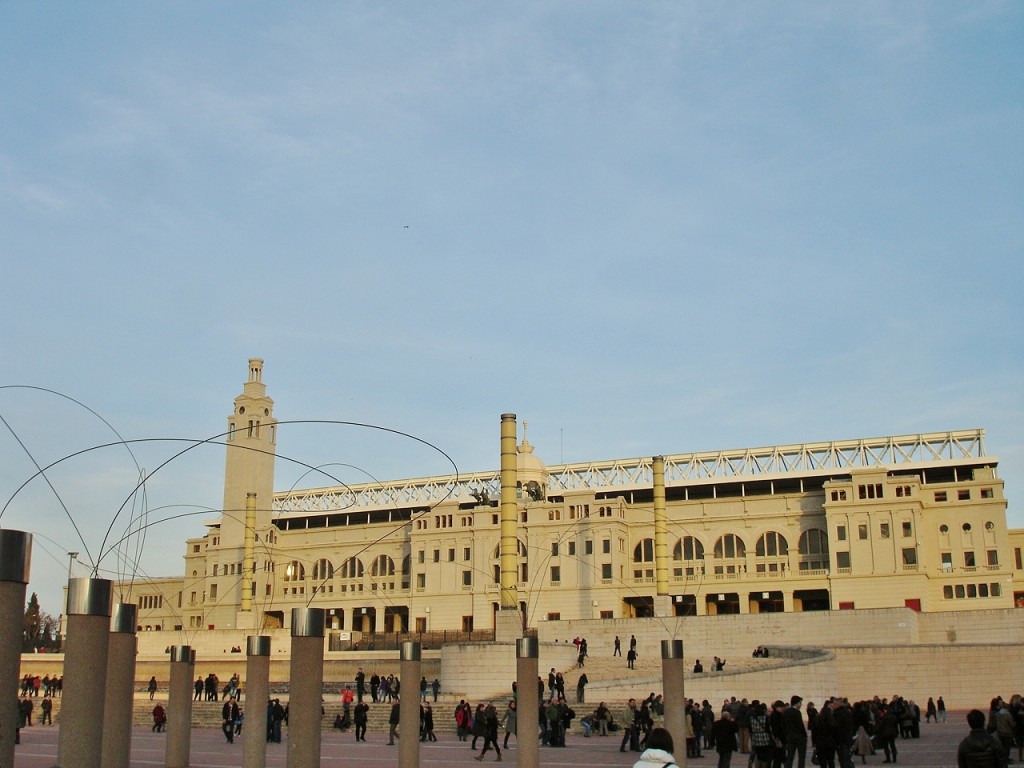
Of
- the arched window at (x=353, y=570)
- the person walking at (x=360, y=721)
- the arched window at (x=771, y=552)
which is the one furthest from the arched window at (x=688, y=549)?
the person walking at (x=360, y=721)

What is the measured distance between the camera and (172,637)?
87.4 metres

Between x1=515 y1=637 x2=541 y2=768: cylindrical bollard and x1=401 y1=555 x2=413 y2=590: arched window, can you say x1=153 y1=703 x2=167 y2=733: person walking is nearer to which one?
x1=515 y1=637 x2=541 y2=768: cylindrical bollard

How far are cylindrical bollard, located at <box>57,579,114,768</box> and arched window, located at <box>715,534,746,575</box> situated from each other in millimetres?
74979

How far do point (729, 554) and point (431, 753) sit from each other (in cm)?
5843

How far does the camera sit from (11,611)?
43.1 ft

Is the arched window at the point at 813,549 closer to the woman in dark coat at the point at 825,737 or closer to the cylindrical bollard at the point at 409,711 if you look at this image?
the cylindrical bollard at the point at 409,711

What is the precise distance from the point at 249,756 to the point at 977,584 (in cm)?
6833

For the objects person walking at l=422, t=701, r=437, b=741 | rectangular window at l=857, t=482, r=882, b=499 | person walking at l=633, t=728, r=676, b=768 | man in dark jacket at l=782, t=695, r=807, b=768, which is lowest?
person walking at l=422, t=701, r=437, b=741

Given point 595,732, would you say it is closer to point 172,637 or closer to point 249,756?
point 249,756

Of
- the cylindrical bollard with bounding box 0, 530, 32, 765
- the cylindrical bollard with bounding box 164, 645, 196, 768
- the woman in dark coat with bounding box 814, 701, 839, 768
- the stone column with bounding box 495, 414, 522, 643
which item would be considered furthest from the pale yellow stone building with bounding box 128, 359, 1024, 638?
the cylindrical bollard with bounding box 0, 530, 32, 765

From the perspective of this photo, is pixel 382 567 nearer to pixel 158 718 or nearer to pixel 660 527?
pixel 660 527

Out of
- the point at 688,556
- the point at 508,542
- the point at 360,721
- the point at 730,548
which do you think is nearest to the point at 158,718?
the point at 360,721

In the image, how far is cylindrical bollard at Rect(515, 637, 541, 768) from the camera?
26250 mm

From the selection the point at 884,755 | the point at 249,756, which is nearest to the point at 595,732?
the point at 884,755
